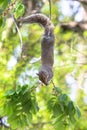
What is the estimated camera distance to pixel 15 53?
5.53m

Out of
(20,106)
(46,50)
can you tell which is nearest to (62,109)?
(20,106)

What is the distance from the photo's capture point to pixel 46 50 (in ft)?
7.22

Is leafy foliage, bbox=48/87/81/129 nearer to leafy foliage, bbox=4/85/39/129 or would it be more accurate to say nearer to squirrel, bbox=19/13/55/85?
leafy foliage, bbox=4/85/39/129

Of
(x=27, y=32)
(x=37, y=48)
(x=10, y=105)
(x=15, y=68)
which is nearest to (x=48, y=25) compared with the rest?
(x=10, y=105)

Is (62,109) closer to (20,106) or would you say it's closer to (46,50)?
(20,106)

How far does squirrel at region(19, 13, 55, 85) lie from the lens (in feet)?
6.87

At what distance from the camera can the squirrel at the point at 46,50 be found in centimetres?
209

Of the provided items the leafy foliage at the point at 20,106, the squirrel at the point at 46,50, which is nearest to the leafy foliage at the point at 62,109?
the leafy foliage at the point at 20,106

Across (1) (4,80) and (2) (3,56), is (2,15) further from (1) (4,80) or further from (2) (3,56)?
(2) (3,56)

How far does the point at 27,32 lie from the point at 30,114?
4.12 meters

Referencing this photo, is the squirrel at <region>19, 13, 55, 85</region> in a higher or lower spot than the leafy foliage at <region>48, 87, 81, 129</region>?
higher

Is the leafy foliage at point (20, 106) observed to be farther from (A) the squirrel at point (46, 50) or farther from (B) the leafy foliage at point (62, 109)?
(A) the squirrel at point (46, 50)

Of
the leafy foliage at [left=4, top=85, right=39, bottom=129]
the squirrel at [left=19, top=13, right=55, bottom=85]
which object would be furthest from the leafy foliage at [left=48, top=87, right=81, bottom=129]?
the squirrel at [left=19, top=13, right=55, bottom=85]

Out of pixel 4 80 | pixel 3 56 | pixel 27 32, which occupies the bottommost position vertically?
pixel 4 80
